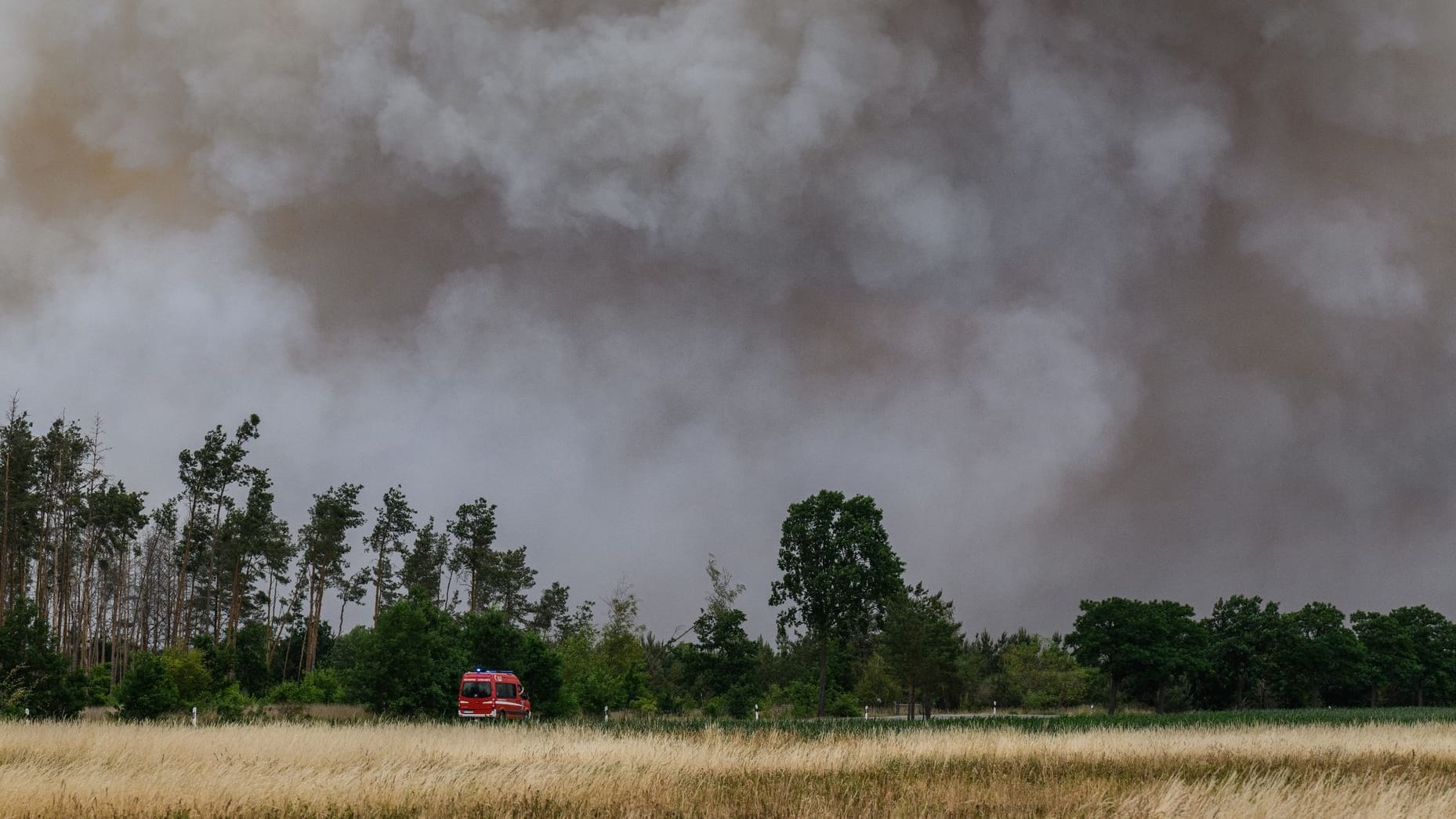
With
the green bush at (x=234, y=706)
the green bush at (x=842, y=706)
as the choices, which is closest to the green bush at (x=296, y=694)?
the green bush at (x=234, y=706)

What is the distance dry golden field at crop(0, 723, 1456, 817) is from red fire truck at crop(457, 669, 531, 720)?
6372 mm

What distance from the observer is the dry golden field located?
12273 millimetres

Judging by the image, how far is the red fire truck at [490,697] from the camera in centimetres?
3572

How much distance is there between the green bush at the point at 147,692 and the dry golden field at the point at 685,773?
7.75m

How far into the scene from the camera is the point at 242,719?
31641 mm

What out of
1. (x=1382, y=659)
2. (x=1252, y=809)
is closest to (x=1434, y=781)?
(x=1252, y=809)

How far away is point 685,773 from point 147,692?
2533cm

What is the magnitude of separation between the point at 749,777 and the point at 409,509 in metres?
76.8

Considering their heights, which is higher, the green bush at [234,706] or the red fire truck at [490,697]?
the red fire truck at [490,697]

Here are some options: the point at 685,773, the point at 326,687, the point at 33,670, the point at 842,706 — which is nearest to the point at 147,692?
the point at 33,670

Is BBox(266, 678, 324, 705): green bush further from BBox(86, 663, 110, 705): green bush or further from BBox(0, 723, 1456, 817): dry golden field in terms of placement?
BBox(0, 723, 1456, 817): dry golden field

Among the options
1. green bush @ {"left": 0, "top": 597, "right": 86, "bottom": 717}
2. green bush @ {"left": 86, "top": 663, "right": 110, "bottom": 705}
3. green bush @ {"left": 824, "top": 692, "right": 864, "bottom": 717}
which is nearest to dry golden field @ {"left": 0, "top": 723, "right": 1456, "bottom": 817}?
green bush @ {"left": 0, "top": 597, "right": 86, "bottom": 717}

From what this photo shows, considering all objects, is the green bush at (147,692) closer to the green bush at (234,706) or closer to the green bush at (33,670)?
the green bush at (33,670)

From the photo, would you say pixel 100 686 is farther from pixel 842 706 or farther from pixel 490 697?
pixel 842 706
